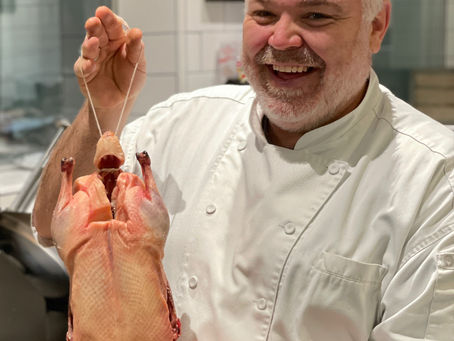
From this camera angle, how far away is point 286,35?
1.40 meters

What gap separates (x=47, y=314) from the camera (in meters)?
2.35

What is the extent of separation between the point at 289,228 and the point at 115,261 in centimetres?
44

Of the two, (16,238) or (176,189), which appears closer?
(176,189)

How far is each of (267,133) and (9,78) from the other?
8.70 feet

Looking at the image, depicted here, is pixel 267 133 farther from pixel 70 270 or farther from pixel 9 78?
pixel 9 78

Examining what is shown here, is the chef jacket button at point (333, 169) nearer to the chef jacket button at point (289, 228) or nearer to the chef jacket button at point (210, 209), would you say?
the chef jacket button at point (289, 228)

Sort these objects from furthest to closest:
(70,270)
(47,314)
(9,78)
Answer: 1. (9,78)
2. (47,314)
3. (70,270)

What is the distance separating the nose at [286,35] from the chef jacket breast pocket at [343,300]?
0.43 metres

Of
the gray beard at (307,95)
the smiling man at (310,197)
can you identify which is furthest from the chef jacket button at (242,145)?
the gray beard at (307,95)

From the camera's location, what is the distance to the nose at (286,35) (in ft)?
4.58

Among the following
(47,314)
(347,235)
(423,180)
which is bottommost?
(47,314)

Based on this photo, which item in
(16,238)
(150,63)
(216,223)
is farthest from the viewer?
(150,63)

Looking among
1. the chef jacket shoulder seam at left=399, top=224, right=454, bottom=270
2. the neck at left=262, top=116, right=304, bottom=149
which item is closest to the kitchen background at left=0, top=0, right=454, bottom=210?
the neck at left=262, top=116, right=304, bottom=149

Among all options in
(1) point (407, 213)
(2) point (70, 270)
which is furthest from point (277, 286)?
(2) point (70, 270)
